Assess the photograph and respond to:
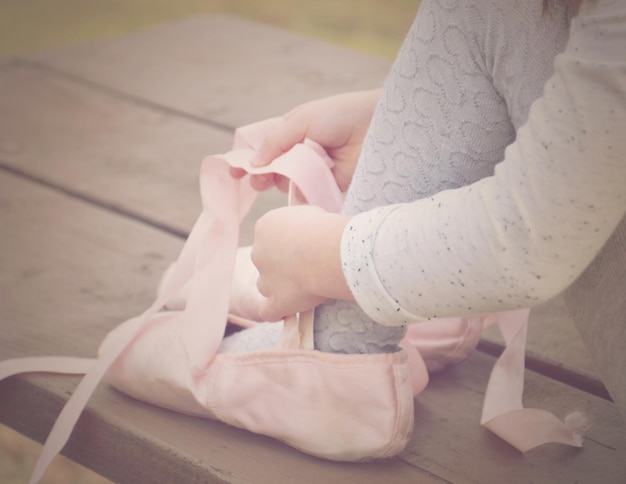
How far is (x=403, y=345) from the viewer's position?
2.53 feet

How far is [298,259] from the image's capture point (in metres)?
0.64

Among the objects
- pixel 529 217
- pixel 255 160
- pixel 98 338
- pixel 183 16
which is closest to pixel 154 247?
pixel 98 338

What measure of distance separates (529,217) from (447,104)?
0.46 feet

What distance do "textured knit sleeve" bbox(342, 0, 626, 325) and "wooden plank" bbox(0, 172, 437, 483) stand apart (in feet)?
0.61

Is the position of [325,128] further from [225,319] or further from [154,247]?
[154,247]

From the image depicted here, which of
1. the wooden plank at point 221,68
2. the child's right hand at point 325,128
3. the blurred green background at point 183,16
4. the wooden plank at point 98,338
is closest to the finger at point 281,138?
the child's right hand at point 325,128

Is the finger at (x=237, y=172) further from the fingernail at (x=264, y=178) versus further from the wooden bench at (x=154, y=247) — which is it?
the wooden bench at (x=154, y=247)

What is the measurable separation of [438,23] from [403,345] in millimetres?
287

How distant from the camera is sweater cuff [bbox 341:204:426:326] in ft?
1.93

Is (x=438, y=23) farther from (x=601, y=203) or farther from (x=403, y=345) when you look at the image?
(x=403, y=345)

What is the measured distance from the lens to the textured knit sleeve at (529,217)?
0.49 metres

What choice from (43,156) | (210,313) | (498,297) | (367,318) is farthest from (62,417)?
(43,156)

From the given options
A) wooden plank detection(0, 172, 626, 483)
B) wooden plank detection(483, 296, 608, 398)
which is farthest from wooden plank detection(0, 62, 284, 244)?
wooden plank detection(483, 296, 608, 398)

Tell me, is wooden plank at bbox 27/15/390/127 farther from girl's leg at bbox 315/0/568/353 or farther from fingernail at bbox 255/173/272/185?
girl's leg at bbox 315/0/568/353
